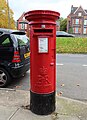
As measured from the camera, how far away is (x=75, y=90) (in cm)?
578

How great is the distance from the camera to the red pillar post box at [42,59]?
372 centimetres

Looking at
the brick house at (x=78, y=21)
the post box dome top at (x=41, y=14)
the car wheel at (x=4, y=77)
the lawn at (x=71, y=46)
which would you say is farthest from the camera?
the brick house at (x=78, y=21)

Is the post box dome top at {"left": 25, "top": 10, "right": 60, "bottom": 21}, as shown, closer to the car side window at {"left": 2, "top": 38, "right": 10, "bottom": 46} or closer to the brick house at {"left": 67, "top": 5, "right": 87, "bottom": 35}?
the car side window at {"left": 2, "top": 38, "right": 10, "bottom": 46}

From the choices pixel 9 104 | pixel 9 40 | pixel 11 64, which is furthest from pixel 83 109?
pixel 9 40

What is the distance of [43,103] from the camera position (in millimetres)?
3961

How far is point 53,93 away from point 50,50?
0.83 meters

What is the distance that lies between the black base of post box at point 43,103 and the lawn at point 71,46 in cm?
1259

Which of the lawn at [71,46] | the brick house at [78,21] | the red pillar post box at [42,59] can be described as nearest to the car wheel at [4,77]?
the red pillar post box at [42,59]

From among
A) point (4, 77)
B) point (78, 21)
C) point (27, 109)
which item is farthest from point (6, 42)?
point (78, 21)

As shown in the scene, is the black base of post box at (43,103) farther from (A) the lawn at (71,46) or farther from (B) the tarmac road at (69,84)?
(A) the lawn at (71,46)

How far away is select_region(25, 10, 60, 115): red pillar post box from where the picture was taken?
3.72 meters

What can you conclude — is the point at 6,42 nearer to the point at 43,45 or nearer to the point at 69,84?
the point at 69,84

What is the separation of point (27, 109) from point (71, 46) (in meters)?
14.2

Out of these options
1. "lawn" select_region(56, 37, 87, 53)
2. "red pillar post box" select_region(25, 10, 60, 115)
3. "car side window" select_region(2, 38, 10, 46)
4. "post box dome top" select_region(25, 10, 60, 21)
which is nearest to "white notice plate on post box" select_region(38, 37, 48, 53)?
"red pillar post box" select_region(25, 10, 60, 115)
